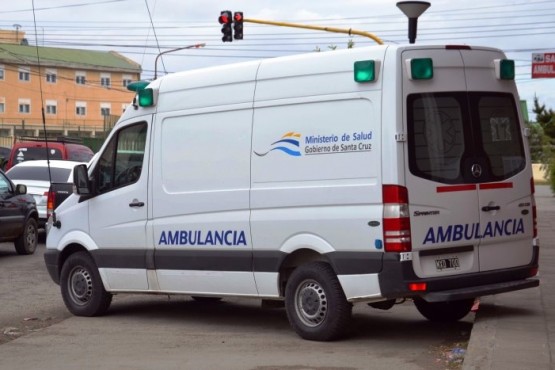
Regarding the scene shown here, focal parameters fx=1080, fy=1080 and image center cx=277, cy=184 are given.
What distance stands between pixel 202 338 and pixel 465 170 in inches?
116

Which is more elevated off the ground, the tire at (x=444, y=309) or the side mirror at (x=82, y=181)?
the side mirror at (x=82, y=181)

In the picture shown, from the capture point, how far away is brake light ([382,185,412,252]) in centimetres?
882

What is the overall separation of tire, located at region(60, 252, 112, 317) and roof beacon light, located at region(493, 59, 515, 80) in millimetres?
4780

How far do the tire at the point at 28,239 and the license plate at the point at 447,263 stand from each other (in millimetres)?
11647

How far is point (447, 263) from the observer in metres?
9.20

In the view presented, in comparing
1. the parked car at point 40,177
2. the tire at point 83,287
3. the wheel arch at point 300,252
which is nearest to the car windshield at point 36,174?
the parked car at point 40,177

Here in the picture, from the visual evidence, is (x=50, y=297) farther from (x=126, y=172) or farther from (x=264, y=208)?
(x=264, y=208)

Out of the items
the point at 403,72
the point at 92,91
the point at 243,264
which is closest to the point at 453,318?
the point at 243,264

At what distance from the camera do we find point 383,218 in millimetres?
8859

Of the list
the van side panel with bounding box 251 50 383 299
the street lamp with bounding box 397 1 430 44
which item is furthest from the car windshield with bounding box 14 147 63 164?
the van side panel with bounding box 251 50 383 299

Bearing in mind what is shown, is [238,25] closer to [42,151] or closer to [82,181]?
[42,151]

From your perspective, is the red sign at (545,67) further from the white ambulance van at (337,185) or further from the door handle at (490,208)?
the door handle at (490,208)

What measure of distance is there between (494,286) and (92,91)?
8455 centimetres

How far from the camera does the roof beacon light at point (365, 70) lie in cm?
898
